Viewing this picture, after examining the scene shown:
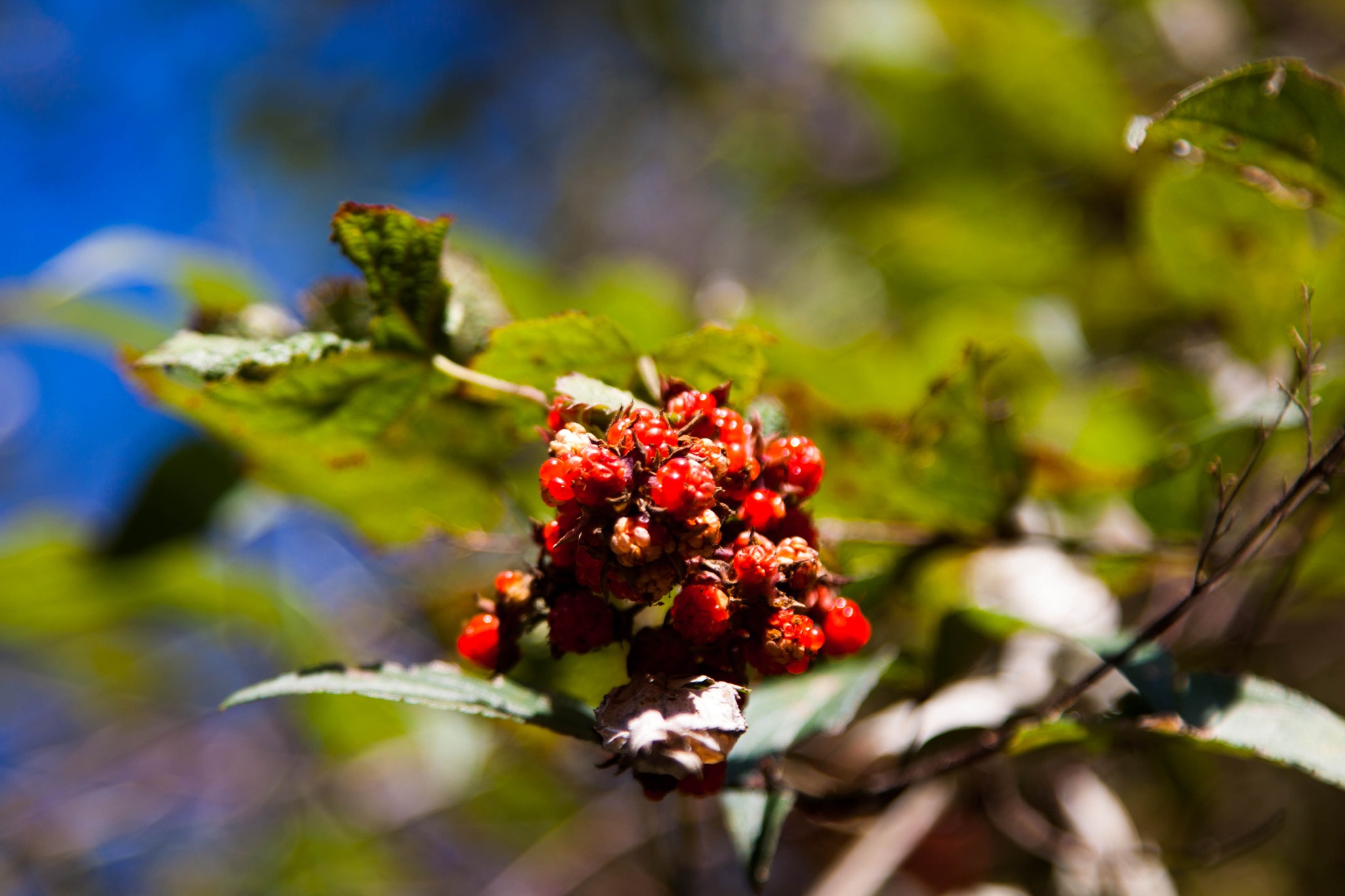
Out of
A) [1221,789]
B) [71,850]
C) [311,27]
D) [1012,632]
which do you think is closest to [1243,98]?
[1012,632]

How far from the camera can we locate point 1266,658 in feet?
5.41

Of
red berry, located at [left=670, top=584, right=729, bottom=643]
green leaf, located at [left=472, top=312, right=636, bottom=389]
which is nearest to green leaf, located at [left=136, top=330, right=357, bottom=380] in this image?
green leaf, located at [left=472, top=312, right=636, bottom=389]

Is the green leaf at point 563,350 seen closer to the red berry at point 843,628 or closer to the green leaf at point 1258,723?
the red berry at point 843,628

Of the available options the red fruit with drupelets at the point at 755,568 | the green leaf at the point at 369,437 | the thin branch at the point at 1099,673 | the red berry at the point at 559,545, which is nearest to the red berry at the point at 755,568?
the red fruit with drupelets at the point at 755,568

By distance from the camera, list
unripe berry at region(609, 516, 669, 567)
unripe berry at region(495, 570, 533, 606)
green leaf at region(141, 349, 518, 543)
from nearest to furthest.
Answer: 1. unripe berry at region(609, 516, 669, 567)
2. unripe berry at region(495, 570, 533, 606)
3. green leaf at region(141, 349, 518, 543)

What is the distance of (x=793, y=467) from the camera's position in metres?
0.62

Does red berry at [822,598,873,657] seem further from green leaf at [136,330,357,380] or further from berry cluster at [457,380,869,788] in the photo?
green leaf at [136,330,357,380]

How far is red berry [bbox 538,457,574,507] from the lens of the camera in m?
0.55

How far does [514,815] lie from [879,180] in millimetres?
1547

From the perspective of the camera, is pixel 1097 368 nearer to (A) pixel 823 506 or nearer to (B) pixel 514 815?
(A) pixel 823 506

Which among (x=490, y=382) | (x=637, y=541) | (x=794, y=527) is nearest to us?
(x=637, y=541)

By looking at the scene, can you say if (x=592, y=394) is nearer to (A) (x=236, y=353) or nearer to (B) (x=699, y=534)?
(B) (x=699, y=534)

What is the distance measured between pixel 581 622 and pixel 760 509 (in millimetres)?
134

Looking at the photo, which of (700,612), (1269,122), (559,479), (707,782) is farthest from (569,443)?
(1269,122)
